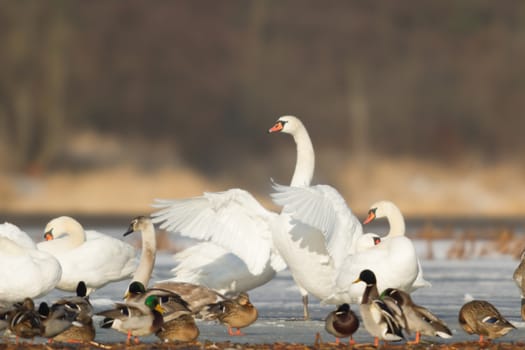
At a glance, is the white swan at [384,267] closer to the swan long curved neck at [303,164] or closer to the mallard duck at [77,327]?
the swan long curved neck at [303,164]

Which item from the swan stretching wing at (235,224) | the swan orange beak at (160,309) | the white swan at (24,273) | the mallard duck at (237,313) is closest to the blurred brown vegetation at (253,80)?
the swan stretching wing at (235,224)

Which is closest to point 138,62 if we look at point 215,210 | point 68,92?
point 68,92

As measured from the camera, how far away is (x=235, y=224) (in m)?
11.2

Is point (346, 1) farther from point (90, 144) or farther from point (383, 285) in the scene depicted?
point (383, 285)

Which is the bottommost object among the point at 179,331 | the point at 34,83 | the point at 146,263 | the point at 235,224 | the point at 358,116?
the point at 179,331

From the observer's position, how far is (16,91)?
36.4 metres

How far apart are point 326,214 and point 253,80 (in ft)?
93.0

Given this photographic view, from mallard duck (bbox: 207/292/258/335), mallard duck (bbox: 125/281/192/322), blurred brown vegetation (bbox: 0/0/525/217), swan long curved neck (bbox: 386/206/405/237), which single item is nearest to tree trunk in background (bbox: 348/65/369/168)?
blurred brown vegetation (bbox: 0/0/525/217)

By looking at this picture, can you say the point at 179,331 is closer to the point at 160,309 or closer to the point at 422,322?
the point at 160,309

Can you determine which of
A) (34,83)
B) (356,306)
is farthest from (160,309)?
(34,83)

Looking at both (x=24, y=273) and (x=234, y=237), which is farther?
(x=234, y=237)

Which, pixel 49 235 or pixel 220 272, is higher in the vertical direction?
pixel 49 235

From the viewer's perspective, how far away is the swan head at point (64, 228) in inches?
447

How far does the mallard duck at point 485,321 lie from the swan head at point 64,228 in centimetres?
419
